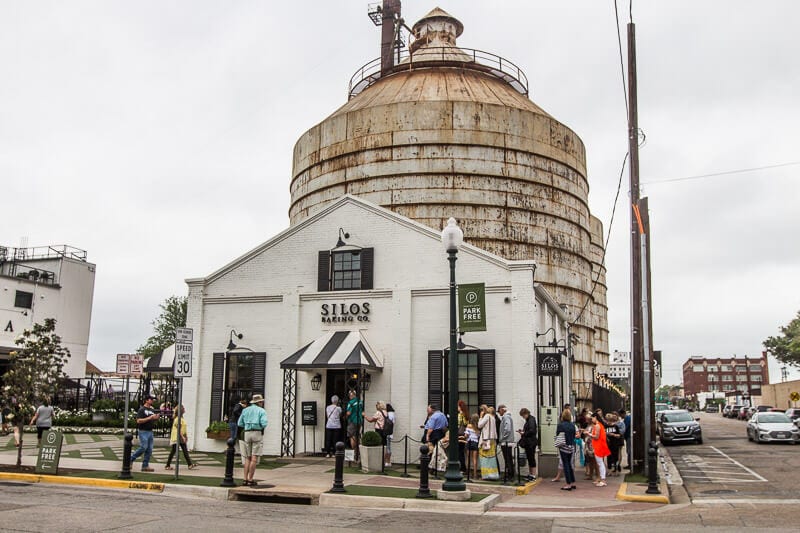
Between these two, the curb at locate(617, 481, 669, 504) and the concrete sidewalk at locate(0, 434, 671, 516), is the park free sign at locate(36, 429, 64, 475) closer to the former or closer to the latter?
the concrete sidewalk at locate(0, 434, 671, 516)

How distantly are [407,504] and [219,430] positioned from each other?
987 cm

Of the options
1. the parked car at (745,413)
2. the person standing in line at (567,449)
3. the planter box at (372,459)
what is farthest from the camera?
the parked car at (745,413)

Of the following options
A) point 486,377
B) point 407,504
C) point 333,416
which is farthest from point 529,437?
point 333,416

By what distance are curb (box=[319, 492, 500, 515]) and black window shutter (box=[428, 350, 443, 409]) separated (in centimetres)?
609

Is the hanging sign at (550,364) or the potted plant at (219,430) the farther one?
the potted plant at (219,430)

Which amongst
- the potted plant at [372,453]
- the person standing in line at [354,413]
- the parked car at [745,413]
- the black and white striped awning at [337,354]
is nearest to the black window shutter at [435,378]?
the black and white striped awning at [337,354]

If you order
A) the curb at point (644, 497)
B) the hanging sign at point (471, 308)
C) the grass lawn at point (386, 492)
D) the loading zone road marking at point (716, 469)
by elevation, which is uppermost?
the hanging sign at point (471, 308)

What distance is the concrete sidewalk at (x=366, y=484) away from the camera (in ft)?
42.7

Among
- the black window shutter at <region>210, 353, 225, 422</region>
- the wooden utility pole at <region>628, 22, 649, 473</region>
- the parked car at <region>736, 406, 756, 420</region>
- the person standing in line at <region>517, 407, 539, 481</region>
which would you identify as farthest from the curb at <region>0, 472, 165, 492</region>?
the parked car at <region>736, 406, 756, 420</region>

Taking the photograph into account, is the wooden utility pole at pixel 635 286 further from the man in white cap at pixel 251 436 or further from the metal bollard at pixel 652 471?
the man in white cap at pixel 251 436

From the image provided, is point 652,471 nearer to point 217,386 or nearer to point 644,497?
point 644,497

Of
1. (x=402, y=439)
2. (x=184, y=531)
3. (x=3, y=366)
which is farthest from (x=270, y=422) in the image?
(x=3, y=366)

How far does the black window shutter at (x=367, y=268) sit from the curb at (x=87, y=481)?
8430 millimetres

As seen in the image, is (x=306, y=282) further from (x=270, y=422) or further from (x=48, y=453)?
(x=48, y=453)
